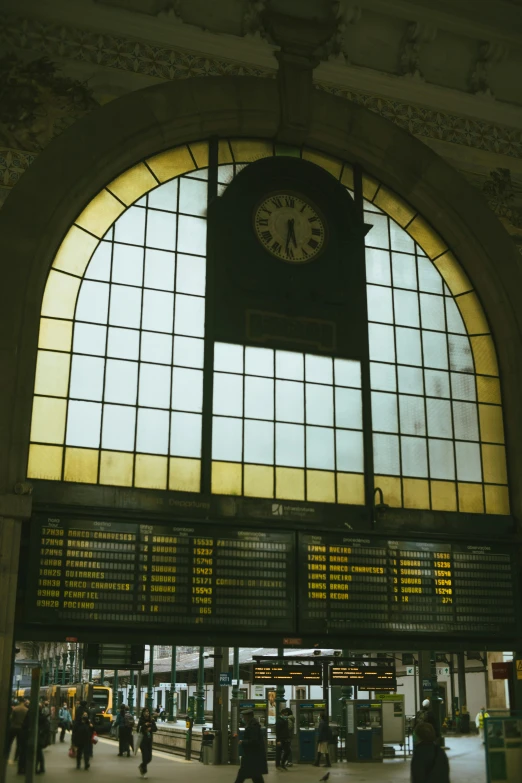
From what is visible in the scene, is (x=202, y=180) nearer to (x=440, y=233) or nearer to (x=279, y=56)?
(x=279, y=56)

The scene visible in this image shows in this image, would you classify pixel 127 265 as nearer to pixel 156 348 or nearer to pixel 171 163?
pixel 156 348

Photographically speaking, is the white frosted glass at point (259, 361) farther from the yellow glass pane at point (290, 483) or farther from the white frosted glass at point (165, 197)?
the white frosted glass at point (165, 197)

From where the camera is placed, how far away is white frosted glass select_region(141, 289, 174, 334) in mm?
12781

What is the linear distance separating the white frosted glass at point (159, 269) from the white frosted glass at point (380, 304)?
131 inches

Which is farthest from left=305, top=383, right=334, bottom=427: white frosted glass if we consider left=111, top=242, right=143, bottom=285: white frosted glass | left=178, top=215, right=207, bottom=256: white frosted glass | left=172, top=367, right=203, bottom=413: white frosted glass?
left=111, top=242, right=143, bottom=285: white frosted glass

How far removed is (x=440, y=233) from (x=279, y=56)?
4110mm

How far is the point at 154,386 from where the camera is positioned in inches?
491

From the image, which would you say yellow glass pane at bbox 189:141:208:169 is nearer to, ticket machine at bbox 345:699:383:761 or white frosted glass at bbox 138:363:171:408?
white frosted glass at bbox 138:363:171:408

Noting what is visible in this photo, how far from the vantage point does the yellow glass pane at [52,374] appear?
11.8 m

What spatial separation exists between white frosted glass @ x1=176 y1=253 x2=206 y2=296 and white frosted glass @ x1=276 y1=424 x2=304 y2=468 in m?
2.50

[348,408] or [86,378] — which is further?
[348,408]

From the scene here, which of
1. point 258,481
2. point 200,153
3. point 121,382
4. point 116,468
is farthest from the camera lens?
point 200,153

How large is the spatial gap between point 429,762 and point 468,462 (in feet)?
21.3

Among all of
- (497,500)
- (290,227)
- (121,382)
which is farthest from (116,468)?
(497,500)
